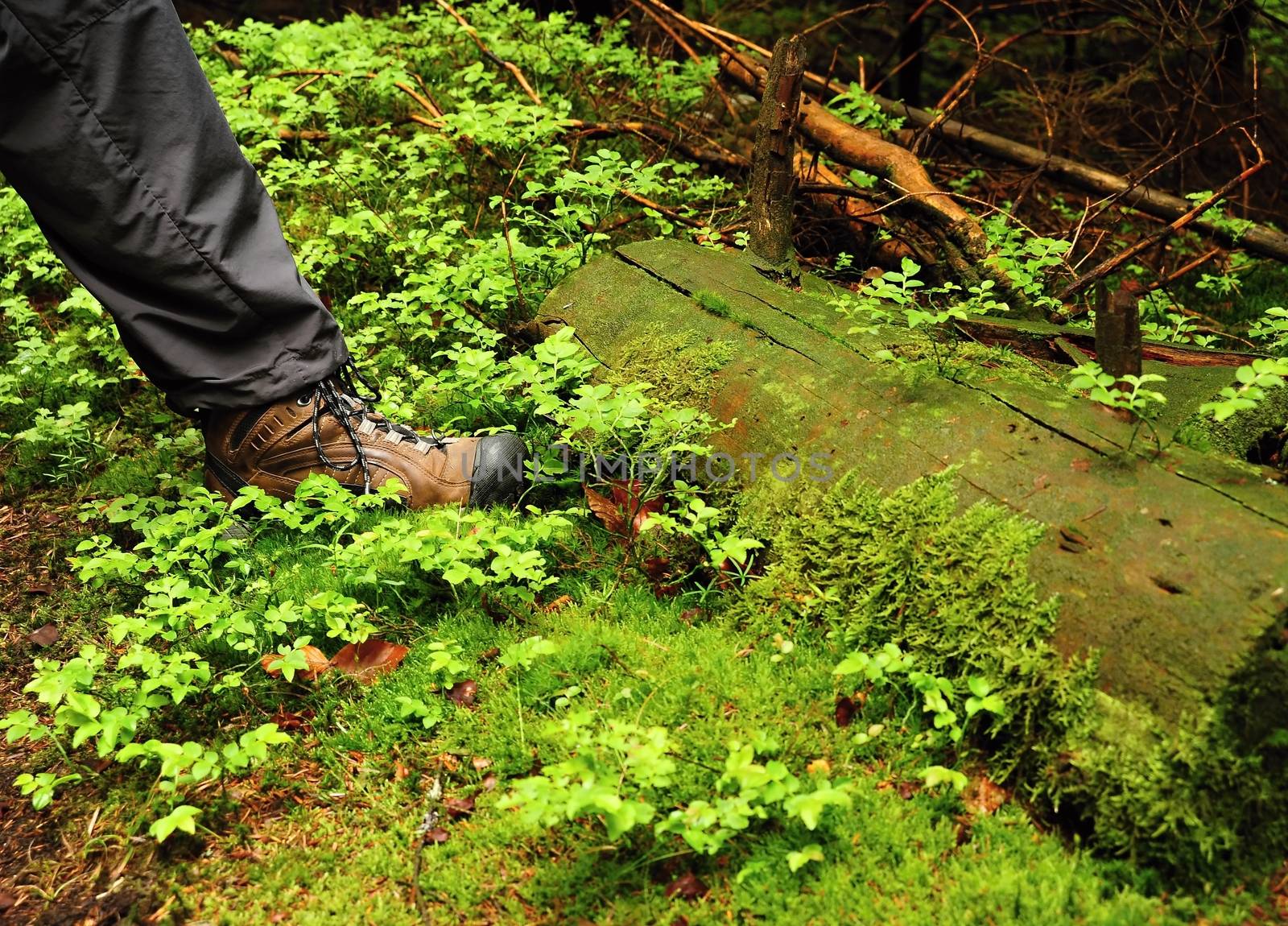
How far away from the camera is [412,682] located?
2.69 meters


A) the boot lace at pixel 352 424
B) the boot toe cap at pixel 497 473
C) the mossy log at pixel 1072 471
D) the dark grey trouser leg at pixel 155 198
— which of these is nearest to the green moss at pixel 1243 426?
the mossy log at pixel 1072 471

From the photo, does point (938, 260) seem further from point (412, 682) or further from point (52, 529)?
point (52, 529)

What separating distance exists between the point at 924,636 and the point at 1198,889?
Result: 767 millimetres

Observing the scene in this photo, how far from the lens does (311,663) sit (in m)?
2.76

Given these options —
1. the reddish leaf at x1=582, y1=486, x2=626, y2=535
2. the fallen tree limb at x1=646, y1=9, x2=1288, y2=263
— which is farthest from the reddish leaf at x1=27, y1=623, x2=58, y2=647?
the fallen tree limb at x1=646, y1=9, x2=1288, y2=263

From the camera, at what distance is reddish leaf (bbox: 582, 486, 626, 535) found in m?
3.20

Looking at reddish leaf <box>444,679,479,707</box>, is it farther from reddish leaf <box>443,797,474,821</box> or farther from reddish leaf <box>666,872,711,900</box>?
reddish leaf <box>666,872,711,900</box>

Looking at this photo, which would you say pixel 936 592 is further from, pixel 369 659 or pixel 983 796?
pixel 369 659

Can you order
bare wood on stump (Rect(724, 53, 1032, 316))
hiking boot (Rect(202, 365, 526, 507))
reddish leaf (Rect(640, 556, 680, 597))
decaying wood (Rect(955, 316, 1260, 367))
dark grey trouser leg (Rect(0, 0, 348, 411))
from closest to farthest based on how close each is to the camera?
1. dark grey trouser leg (Rect(0, 0, 348, 411))
2. reddish leaf (Rect(640, 556, 680, 597))
3. decaying wood (Rect(955, 316, 1260, 367))
4. hiking boot (Rect(202, 365, 526, 507))
5. bare wood on stump (Rect(724, 53, 1032, 316))

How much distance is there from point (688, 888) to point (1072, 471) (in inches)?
54.4

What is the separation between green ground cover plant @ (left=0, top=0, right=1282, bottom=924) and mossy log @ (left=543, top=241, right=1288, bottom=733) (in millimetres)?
88

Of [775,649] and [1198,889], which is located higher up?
[1198,889]

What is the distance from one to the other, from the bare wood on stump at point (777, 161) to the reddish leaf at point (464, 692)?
2.03 meters

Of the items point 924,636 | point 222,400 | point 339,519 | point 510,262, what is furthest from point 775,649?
point 510,262
